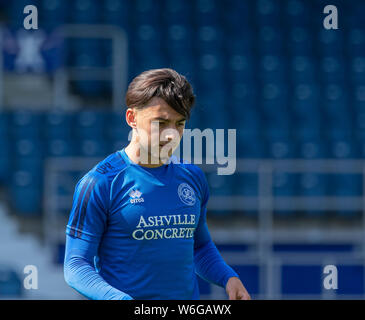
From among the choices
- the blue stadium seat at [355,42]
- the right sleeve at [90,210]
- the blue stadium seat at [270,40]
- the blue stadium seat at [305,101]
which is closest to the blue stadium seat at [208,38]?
the blue stadium seat at [270,40]

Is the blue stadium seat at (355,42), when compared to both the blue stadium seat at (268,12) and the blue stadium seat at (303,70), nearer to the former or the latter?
the blue stadium seat at (303,70)

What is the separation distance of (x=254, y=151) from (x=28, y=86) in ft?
8.22

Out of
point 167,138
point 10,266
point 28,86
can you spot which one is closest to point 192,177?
point 167,138

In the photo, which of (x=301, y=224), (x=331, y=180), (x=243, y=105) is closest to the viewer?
(x=301, y=224)

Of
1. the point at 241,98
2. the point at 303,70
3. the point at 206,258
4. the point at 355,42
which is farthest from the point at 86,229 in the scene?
the point at 355,42

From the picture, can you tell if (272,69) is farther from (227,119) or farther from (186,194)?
(186,194)

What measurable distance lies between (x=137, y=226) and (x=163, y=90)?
328 millimetres

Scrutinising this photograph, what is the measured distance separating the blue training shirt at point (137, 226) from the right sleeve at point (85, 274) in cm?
1

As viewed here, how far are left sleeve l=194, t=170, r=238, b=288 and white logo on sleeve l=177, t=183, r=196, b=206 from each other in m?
0.07

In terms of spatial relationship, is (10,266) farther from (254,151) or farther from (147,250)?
(147,250)

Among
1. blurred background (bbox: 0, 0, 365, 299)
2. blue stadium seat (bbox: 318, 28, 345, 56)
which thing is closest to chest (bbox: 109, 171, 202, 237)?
blurred background (bbox: 0, 0, 365, 299)

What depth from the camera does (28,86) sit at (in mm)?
6805

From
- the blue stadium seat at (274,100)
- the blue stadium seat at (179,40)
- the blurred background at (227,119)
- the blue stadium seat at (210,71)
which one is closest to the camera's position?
the blurred background at (227,119)

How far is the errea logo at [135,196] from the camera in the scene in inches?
61.6
